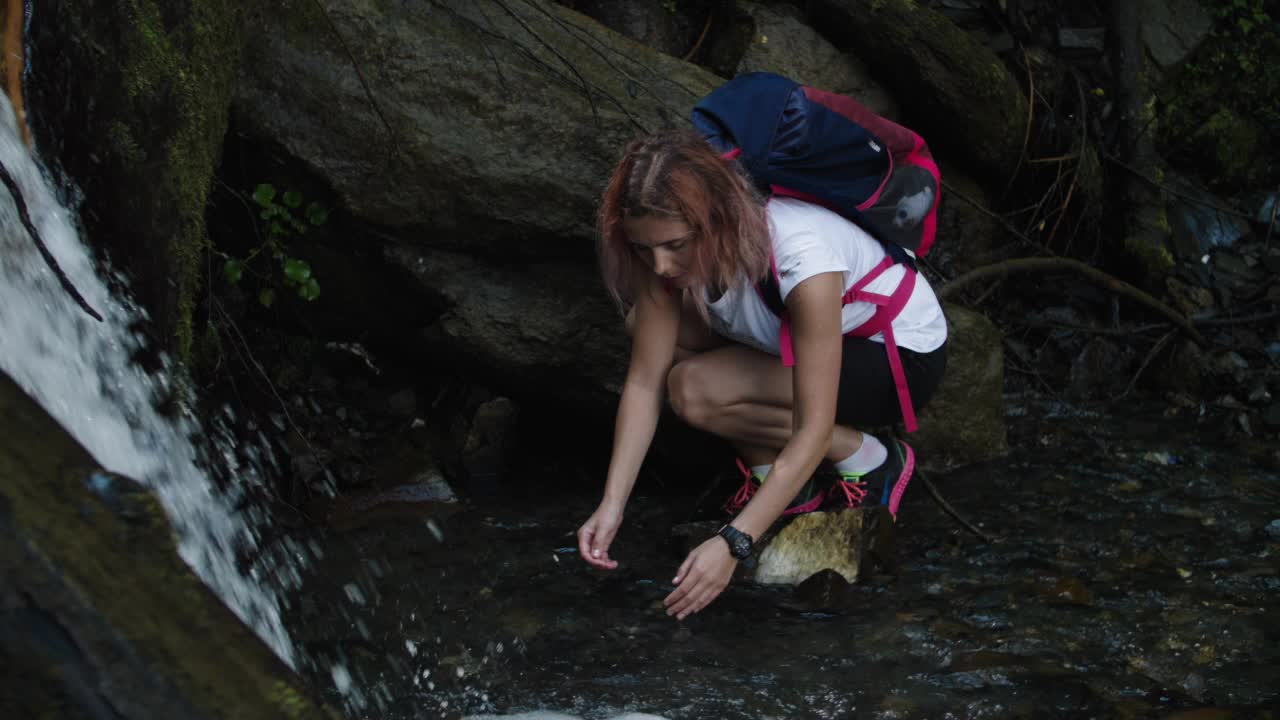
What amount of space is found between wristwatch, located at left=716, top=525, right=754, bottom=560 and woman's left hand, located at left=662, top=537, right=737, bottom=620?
1.1 inches

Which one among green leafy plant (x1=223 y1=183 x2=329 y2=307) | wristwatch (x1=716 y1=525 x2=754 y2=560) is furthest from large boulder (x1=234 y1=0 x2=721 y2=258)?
wristwatch (x1=716 y1=525 x2=754 y2=560)

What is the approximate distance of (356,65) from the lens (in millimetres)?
3418

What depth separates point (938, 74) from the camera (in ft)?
16.1

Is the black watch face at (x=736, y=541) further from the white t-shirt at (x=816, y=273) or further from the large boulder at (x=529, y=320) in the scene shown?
the large boulder at (x=529, y=320)

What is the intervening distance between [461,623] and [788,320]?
1189 mm

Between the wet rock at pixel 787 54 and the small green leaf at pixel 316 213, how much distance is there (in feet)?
6.41

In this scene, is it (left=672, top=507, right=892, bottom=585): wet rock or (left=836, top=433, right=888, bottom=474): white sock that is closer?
(left=672, top=507, right=892, bottom=585): wet rock

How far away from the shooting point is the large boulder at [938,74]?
16.0 ft

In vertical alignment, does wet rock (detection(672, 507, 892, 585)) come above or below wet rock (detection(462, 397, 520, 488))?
above

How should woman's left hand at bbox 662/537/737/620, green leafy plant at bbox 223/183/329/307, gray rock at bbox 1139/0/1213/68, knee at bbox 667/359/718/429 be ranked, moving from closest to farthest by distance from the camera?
1. woman's left hand at bbox 662/537/737/620
2. knee at bbox 667/359/718/429
3. green leafy plant at bbox 223/183/329/307
4. gray rock at bbox 1139/0/1213/68

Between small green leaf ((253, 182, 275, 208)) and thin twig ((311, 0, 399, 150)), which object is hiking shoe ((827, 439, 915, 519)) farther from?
small green leaf ((253, 182, 275, 208))

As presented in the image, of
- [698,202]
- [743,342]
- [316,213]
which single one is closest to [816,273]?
[698,202]

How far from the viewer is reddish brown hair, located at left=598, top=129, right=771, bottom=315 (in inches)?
102

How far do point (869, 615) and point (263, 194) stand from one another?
2290 millimetres
